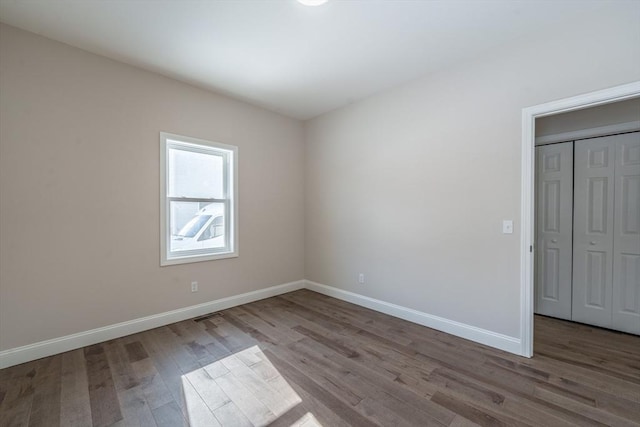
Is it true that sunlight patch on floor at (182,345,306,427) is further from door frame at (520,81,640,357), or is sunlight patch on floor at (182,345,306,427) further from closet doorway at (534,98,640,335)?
closet doorway at (534,98,640,335)

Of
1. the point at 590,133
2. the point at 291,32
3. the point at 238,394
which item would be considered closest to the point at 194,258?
the point at 238,394

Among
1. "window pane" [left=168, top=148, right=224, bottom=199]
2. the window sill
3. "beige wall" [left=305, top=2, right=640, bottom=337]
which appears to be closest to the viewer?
"beige wall" [left=305, top=2, right=640, bottom=337]

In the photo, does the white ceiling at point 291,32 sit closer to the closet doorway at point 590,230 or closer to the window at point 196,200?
the window at point 196,200

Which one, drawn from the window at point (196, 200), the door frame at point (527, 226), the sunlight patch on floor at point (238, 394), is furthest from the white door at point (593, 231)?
the window at point (196, 200)

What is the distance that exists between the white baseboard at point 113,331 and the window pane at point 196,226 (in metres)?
0.76

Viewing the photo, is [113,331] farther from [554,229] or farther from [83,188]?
[554,229]

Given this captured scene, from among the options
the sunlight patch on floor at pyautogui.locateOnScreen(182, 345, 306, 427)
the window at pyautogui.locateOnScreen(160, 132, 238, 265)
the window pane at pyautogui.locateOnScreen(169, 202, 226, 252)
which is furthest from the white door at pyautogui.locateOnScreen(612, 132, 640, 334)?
the window pane at pyautogui.locateOnScreen(169, 202, 226, 252)

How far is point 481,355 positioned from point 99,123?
430cm

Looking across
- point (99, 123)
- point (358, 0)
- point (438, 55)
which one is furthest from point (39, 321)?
point (438, 55)

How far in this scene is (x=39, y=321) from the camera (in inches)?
93.2

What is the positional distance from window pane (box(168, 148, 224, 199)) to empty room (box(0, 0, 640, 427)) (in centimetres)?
3

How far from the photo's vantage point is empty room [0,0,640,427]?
197 centimetres

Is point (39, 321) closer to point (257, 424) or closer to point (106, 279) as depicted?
point (106, 279)

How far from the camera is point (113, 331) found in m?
2.72
